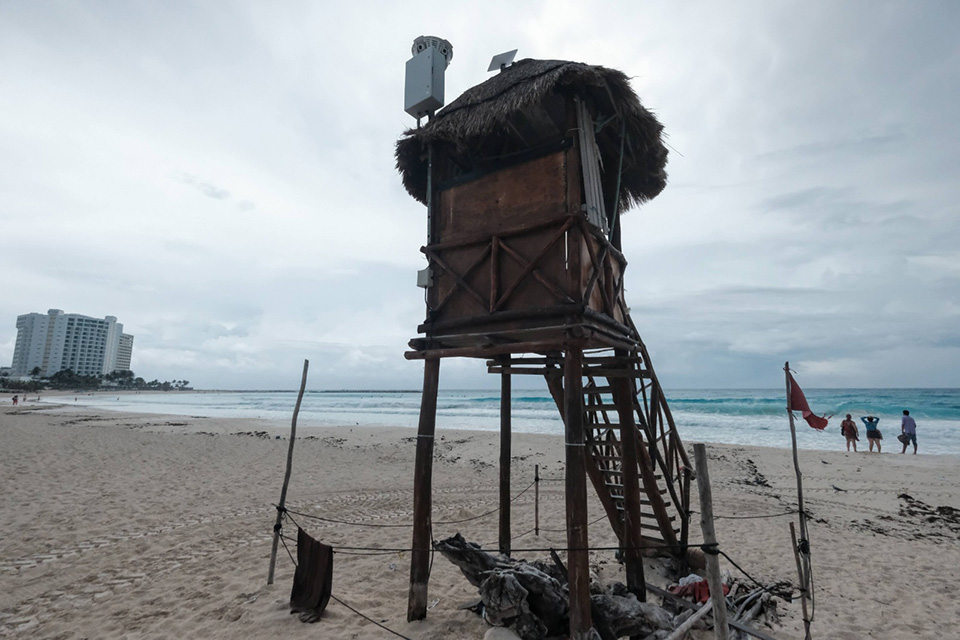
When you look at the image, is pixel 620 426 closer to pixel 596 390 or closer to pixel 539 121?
pixel 596 390

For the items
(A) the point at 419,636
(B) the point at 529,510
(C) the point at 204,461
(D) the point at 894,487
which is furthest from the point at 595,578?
(C) the point at 204,461

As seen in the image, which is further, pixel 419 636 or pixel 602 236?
pixel 602 236

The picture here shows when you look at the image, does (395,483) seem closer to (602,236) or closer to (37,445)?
(602,236)

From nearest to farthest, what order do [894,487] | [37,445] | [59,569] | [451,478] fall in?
[59,569]
[894,487]
[451,478]
[37,445]

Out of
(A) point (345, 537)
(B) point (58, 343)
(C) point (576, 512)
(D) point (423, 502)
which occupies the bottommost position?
(A) point (345, 537)

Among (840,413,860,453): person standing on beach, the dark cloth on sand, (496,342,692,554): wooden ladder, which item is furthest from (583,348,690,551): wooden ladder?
(840,413,860,453): person standing on beach

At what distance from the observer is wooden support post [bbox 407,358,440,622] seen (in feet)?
18.9

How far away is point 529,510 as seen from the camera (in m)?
11.6

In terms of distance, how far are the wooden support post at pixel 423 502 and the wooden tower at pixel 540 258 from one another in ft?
0.06

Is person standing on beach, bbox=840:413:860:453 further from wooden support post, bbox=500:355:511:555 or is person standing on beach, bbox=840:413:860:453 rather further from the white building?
the white building

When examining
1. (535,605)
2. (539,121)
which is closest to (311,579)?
(535,605)

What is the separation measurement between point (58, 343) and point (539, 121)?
20522cm

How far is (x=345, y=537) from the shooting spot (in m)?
9.41

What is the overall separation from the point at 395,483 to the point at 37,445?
16301 millimetres
